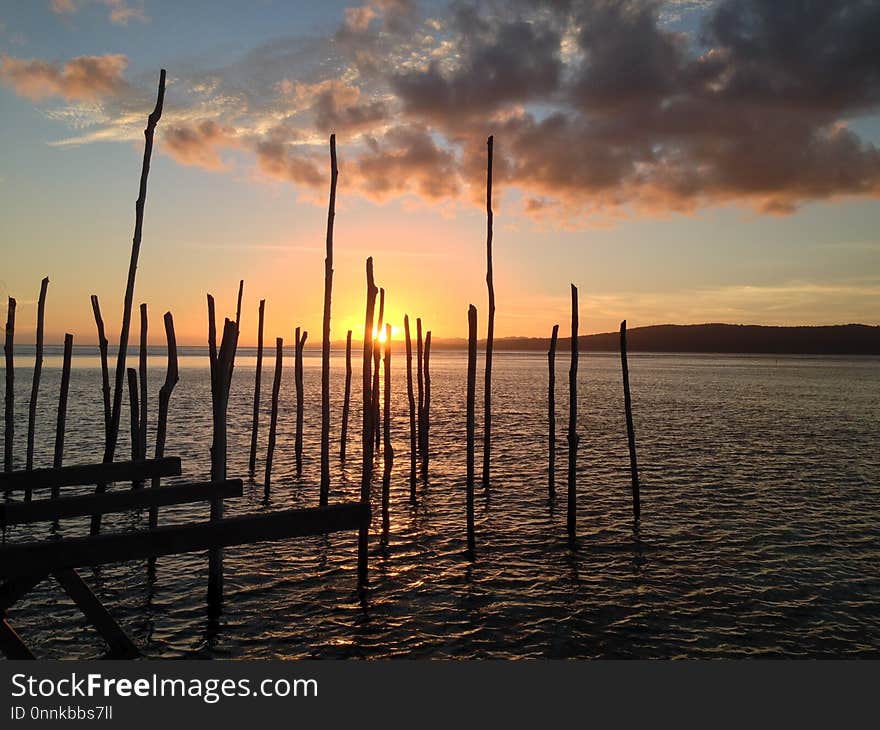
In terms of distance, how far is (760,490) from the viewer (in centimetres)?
1484

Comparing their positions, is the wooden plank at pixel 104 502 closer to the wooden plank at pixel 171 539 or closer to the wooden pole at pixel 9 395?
the wooden plank at pixel 171 539

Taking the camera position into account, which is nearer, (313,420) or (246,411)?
(313,420)

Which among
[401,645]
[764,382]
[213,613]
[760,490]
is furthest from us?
[764,382]

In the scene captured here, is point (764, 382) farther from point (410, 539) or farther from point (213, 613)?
point (213, 613)

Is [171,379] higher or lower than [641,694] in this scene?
higher

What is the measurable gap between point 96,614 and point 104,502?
4.28 ft

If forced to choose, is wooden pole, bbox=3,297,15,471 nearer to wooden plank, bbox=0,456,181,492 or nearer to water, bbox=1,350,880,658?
water, bbox=1,350,880,658

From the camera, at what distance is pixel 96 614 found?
594 cm

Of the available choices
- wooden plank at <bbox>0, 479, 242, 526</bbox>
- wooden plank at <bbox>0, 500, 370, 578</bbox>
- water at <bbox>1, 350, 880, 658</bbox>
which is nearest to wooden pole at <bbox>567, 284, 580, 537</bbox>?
water at <bbox>1, 350, 880, 658</bbox>

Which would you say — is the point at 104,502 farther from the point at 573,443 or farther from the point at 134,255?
the point at 573,443

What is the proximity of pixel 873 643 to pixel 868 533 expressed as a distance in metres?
5.33

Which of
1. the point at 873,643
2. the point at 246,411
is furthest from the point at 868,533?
the point at 246,411

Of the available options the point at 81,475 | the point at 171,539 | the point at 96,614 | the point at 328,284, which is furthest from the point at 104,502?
the point at 328,284

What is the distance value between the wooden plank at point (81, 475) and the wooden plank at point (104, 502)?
642 mm
